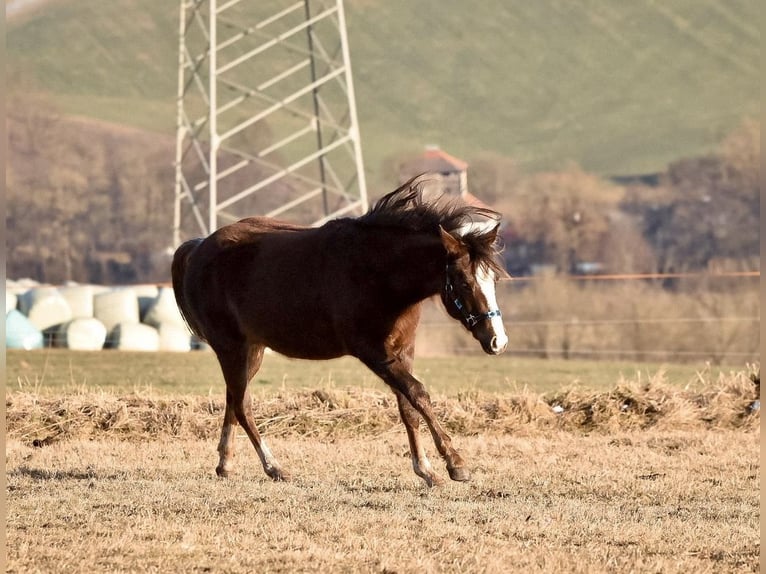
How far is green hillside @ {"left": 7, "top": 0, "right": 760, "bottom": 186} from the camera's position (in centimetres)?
8306

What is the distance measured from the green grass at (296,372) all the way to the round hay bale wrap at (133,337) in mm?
1044

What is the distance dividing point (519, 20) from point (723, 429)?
322 feet

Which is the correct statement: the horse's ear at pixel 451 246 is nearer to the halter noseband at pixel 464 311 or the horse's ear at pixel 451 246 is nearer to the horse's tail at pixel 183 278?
the halter noseband at pixel 464 311

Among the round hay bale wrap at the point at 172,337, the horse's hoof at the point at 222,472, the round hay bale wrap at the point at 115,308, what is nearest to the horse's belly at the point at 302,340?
the horse's hoof at the point at 222,472

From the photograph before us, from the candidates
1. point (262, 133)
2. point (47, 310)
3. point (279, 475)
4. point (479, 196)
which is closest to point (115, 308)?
point (47, 310)

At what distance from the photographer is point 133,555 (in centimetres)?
632

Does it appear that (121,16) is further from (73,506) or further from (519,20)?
(73,506)

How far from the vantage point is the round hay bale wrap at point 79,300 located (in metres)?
25.1

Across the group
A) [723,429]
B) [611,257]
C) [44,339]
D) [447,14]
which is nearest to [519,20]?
[447,14]

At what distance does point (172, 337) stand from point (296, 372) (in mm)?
Result: 5700

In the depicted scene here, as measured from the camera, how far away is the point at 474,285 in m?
8.30

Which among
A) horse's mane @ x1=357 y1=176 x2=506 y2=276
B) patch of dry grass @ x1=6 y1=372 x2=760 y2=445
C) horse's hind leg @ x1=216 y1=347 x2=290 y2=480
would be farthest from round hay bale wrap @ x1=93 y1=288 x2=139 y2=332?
horse's mane @ x1=357 y1=176 x2=506 y2=276

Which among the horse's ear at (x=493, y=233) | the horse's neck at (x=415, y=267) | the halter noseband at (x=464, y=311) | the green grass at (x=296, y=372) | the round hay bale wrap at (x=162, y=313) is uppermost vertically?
the horse's ear at (x=493, y=233)

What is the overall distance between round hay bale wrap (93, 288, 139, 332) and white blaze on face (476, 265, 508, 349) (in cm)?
1770
